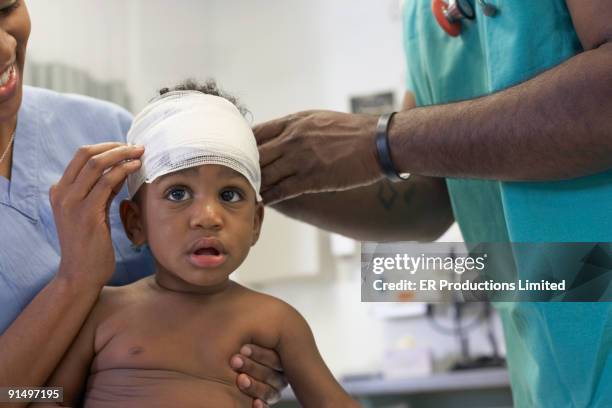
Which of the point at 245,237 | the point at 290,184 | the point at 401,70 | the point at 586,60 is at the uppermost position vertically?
the point at 401,70

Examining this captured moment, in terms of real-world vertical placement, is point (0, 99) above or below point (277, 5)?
below

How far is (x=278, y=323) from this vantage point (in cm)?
115

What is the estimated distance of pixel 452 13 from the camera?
1.29 metres

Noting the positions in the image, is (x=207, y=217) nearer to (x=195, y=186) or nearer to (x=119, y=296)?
(x=195, y=186)

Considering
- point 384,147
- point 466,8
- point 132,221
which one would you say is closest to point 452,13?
point 466,8

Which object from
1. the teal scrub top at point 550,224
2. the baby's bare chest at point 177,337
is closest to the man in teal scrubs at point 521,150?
the teal scrub top at point 550,224

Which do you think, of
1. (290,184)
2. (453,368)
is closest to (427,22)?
(290,184)

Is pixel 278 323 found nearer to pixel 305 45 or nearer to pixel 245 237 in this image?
pixel 245 237

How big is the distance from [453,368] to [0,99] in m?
2.44

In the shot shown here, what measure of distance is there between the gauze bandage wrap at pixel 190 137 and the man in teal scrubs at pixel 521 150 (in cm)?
14

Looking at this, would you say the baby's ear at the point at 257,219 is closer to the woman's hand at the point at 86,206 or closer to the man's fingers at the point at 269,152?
the man's fingers at the point at 269,152

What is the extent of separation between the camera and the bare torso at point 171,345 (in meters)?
1.05

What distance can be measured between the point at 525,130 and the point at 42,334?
70cm

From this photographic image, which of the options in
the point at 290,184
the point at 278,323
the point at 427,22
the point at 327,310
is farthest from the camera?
the point at 327,310
